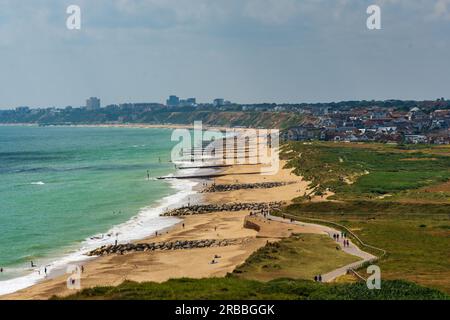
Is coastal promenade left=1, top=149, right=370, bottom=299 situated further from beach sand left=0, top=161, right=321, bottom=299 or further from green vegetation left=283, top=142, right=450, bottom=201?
green vegetation left=283, top=142, right=450, bottom=201

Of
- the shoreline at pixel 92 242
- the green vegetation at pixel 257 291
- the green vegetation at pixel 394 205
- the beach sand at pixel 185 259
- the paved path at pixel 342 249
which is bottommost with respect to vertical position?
the shoreline at pixel 92 242

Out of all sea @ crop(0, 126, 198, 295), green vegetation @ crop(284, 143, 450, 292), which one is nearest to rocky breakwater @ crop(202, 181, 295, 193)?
sea @ crop(0, 126, 198, 295)

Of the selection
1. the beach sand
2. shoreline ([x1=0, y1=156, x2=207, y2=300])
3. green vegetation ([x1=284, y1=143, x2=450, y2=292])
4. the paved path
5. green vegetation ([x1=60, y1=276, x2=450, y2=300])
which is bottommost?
shoreline ([x1=0, y1=156, x2=207, y2=300])

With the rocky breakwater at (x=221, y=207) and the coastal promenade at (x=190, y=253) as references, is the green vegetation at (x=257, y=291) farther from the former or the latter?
the rocky breakwater at (x=221, y=207)

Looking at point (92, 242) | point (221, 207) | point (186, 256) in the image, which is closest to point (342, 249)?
point (186, 256)

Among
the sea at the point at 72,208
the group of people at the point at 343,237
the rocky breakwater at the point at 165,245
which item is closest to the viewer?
the group of people at the point at 343,237

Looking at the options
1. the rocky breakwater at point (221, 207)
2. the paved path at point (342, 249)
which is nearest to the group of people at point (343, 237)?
the paved path at point (342, 249)
